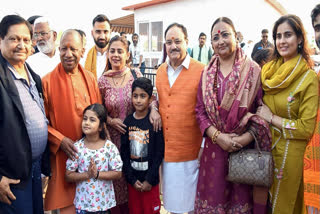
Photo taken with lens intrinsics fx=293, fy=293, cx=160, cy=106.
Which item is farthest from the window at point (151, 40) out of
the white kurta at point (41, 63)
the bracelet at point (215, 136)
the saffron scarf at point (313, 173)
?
the saffron scarf at point (313, 173)

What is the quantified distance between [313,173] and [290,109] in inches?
22.5

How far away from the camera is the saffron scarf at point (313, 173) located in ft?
8.14

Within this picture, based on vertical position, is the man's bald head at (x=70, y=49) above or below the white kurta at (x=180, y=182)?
above

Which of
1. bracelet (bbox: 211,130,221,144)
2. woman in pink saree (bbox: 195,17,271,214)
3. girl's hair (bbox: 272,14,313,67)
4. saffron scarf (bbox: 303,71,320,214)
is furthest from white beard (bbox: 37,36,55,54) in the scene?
saffron scarf (bbox: 303,71,320,214)

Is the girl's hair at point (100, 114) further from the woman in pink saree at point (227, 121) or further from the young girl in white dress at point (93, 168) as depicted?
the woman in pink saree at point (227, 121)

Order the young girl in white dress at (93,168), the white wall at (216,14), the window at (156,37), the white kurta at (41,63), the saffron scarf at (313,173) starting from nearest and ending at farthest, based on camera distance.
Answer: the saffron scarf at (313,173) < the young girl in white dress at (93,168) < the white kurta at (41,63) < the white wall at (216,14) < the window at (156,37)

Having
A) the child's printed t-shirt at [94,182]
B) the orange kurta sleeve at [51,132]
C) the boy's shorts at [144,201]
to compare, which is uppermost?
the orange kurta sleeve at [51,132]

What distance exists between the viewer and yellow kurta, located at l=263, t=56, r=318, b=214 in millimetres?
2514

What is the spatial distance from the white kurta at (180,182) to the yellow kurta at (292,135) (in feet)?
2.61

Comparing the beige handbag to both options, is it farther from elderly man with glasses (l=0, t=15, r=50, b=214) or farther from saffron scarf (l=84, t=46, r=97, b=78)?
saffron scarf (l=84, t=46, r=97, b=78)

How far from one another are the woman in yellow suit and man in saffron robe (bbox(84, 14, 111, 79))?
2.32 meters

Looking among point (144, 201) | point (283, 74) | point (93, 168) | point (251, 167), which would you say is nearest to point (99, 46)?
point (93, 168)

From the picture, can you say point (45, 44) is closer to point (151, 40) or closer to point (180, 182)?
point (180, 182)

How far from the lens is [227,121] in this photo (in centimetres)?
269
